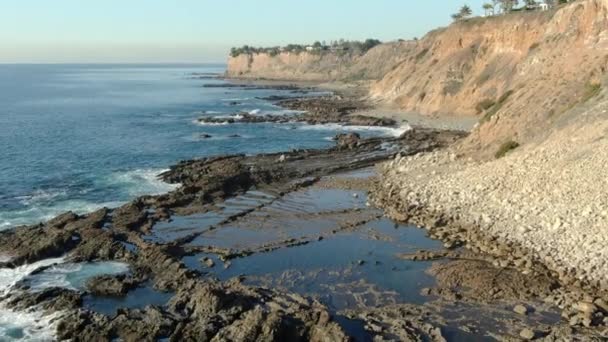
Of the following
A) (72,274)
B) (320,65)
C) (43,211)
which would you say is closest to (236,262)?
(72,274)

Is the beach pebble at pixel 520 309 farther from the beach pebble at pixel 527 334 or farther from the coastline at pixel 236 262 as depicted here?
the beach pebble at pixel 527 334

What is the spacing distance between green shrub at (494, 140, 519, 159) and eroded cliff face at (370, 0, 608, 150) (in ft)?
2.04

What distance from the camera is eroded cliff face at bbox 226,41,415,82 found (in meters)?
138

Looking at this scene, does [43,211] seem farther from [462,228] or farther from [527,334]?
[527,334]

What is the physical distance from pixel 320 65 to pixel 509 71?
102375mm

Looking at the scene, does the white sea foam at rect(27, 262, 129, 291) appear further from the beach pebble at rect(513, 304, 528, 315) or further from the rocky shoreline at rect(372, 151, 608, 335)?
the beach pebble at rect(513, 304, 528, 315)

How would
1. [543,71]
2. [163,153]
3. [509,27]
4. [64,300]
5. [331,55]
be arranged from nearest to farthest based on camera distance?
[64,300], [543,71], [163,153], [509,27], [331,55]

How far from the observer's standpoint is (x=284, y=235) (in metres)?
28.3

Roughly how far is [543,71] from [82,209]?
107ft

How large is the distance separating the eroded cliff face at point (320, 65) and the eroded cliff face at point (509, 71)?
43.9m

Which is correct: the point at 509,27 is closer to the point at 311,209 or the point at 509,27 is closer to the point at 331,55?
the point at 311,209

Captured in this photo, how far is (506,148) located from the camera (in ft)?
114

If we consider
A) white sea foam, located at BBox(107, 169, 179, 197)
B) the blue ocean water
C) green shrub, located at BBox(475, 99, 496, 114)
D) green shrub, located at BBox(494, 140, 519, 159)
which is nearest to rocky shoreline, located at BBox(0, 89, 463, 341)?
white sea foam, located at BBox(107, 169, 179, 197)

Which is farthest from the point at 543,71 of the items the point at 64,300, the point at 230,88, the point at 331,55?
the point at 331,55
